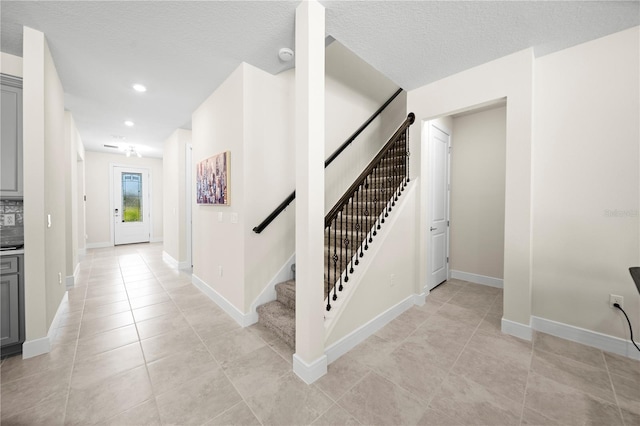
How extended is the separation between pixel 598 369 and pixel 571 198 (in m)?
1.49

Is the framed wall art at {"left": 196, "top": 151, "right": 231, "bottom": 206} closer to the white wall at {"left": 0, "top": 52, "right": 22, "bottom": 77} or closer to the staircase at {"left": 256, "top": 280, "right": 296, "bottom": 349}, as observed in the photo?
the staircase at {"left": 256, "top": 280, "right": 296, "bottom": 349}

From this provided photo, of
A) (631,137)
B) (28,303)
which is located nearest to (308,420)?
(28,303)

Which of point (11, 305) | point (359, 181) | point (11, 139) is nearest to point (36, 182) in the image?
point (11, 139)

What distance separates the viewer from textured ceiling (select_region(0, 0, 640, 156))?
1921mm

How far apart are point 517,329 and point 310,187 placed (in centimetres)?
259

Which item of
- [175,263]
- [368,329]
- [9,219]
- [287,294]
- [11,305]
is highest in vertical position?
[9,219]

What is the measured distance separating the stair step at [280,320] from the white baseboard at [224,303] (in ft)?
0.51

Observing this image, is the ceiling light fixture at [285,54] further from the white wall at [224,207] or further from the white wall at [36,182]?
the white wall at [36,182]

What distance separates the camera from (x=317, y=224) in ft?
6.22

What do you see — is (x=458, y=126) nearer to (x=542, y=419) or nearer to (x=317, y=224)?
(x=317, y=224)

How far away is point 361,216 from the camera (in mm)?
3041

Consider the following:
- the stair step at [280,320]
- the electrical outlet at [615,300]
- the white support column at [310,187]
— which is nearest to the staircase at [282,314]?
the stair step at [280,320]

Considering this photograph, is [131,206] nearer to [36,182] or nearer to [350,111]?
[36,182]

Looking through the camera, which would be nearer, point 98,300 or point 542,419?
point 542,419
